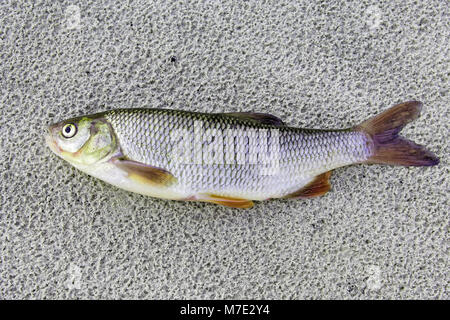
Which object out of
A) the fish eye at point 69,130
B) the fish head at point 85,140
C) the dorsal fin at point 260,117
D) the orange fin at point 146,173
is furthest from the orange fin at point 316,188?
the fish eye at point 69,130

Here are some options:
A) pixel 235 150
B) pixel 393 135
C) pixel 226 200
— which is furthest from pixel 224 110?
pixel 393 135

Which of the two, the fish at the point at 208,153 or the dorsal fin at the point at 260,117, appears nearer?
the fish at the point at 208,153

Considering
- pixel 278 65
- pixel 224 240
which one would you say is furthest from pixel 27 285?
pixel 278 65

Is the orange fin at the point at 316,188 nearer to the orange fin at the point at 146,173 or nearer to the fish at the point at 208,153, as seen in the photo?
the fish at the point at 208,153

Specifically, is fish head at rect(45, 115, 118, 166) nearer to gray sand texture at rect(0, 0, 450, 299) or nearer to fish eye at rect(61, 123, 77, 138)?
fish eye at rect(61, 123, 77, 138)

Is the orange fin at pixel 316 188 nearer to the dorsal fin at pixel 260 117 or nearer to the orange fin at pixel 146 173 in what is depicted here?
the dorsal fin at pixel 260 117

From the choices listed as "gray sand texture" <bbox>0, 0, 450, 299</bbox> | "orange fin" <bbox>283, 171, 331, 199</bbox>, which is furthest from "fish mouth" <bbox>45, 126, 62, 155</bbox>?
"orange fin" <bbox>283, 171, 331, 199</bbox>

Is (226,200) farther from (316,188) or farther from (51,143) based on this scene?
(51,143)

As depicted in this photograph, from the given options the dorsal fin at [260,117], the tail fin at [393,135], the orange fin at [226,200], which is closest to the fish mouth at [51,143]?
the orange fin at [226,200]

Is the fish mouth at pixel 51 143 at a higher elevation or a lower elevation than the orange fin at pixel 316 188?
higher

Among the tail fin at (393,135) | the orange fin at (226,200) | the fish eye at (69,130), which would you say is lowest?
the orange fin at (226,200)
